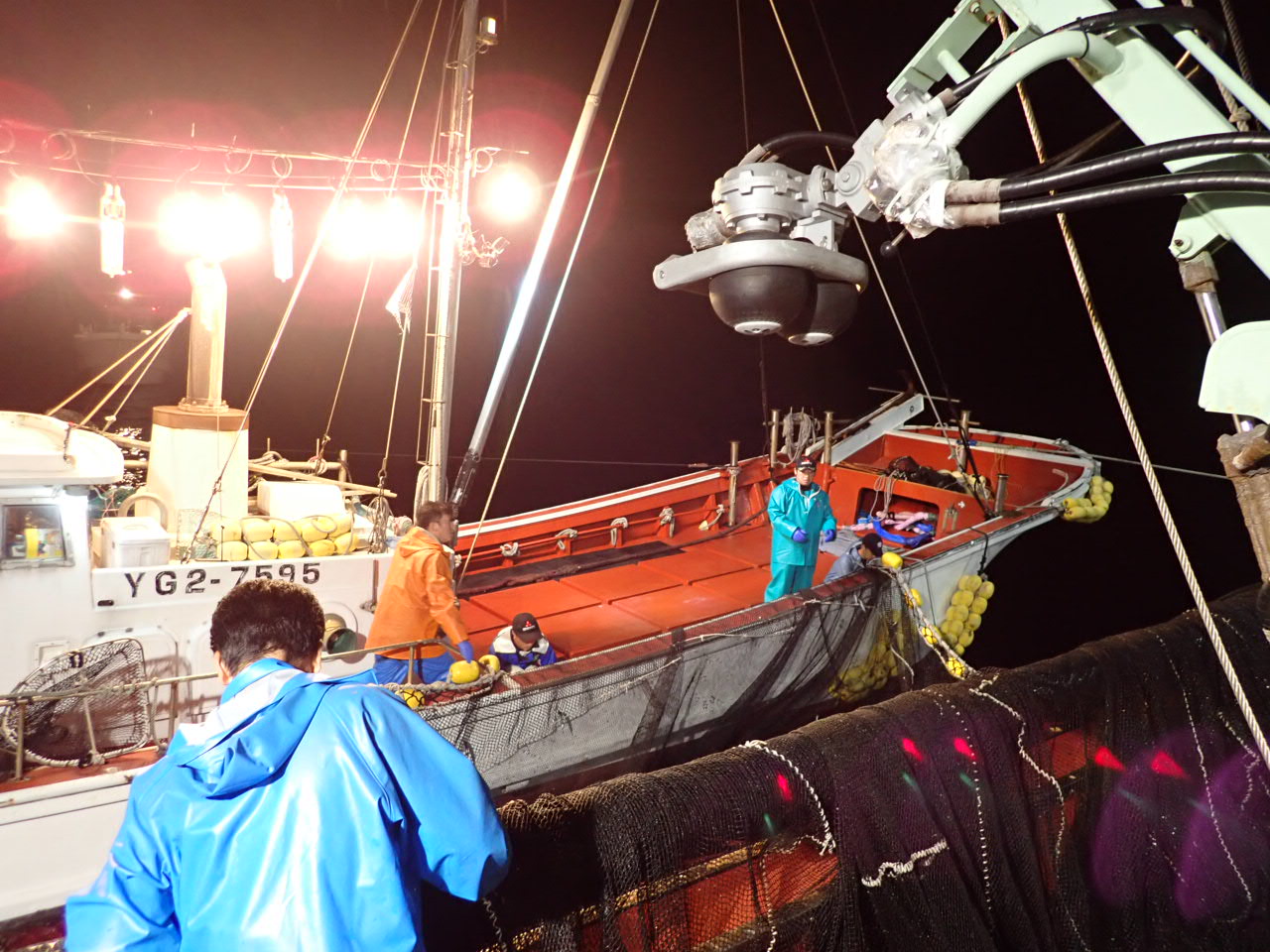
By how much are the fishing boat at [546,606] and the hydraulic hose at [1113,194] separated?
105mm

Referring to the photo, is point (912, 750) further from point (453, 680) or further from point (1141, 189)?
point (453, 680)

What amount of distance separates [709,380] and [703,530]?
74.9ft

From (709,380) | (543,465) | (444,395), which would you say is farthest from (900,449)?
(709,380)

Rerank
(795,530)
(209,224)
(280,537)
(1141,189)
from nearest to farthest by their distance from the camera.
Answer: (1141,189) < (280,537) < (209,224) < (795,530)

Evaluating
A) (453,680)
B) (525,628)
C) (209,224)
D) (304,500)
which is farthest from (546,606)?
(209,224)

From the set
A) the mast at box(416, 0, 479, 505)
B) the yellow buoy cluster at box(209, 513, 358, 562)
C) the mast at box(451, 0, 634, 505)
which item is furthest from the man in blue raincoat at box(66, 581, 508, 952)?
the mast at box(416, 0, 479, 505)

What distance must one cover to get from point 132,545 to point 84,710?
1.31 meters

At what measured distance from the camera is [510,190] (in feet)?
27.5

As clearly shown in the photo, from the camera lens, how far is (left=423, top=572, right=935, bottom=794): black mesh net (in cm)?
473

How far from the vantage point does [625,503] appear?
10.2m

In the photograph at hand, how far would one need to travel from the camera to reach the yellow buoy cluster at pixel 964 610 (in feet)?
25.9

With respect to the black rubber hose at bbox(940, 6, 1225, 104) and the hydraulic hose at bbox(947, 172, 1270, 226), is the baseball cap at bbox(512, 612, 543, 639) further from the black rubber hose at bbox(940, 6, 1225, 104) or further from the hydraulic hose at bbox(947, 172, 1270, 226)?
the black rubber hose at bbox(940, 6, 1225, 104)

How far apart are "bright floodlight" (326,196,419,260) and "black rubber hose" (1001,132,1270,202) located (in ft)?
26.1

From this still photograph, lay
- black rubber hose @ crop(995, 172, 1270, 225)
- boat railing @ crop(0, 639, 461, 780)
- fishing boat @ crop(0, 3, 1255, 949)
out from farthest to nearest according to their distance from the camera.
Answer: boat railing @ crop(0, 639, 461, 780) → fishing boat @ crop(0, 3, 1255, 949) → black rubber hose @ crop(995, 172, 1270, 225)
